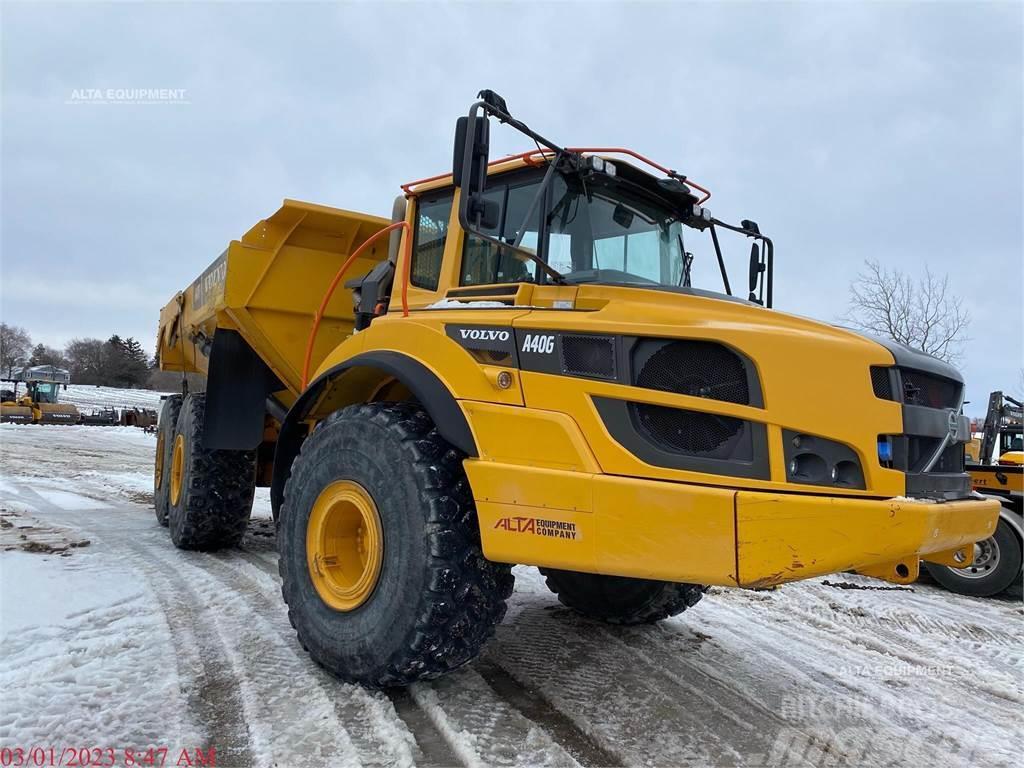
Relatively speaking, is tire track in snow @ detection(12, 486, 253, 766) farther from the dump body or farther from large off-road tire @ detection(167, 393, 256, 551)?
the dump body

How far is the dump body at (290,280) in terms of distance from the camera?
550 centimetres

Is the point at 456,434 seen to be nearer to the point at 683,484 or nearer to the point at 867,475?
the point at 683,484

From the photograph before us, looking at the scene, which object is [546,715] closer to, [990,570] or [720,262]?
[720,262]

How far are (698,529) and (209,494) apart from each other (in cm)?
488

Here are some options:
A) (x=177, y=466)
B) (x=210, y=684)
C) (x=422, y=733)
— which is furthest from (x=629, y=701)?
(x=177, y=466)

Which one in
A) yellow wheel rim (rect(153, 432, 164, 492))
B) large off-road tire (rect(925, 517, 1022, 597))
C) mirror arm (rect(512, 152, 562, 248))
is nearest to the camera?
mirror arm (rect(512, 152, 562, 248))

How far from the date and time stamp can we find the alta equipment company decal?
51.6 inches

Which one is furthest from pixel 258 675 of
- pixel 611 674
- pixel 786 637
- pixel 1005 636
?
pixel 1005 636

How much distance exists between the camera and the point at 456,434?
299 cm

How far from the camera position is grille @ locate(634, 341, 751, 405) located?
8.71ft

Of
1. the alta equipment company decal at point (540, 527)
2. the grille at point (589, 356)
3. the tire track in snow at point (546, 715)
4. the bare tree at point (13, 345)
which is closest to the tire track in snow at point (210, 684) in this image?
the tire track in snow at point (546, 715)

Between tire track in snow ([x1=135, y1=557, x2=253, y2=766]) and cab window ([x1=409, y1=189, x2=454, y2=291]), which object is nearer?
tire track in snow ([x1=135, y1=557, x2=253, y2=766])

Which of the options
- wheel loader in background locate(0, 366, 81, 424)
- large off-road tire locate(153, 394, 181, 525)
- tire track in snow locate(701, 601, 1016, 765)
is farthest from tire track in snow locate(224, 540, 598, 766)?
wheel loader in background locate(0, 366, 81, 424)

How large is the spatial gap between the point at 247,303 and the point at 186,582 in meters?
2.07
